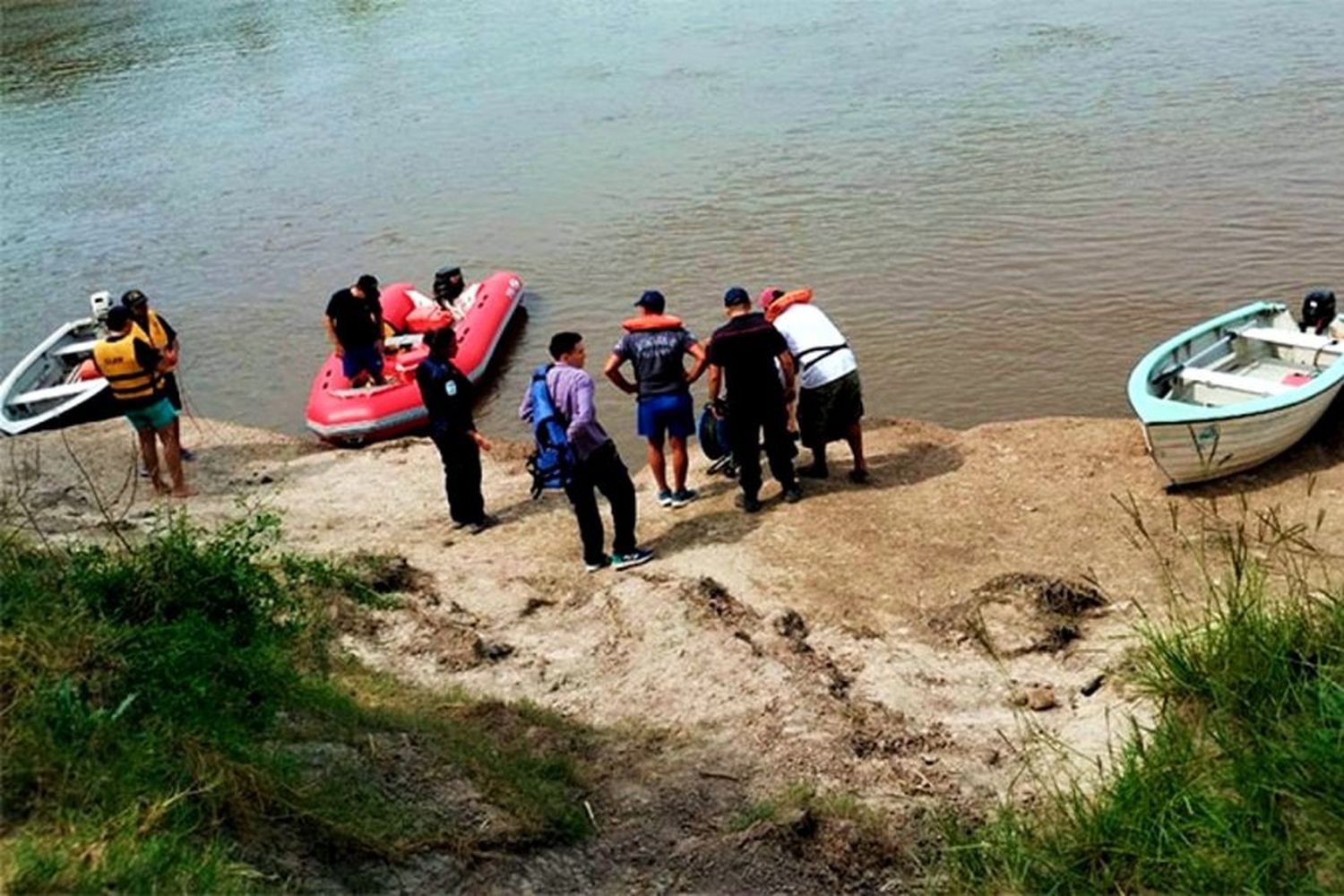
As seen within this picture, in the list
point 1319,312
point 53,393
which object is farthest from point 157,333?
point 1319,312

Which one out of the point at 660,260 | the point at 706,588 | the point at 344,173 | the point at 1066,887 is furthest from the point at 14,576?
the point at 344,173

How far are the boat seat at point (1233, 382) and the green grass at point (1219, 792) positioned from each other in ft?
15.7

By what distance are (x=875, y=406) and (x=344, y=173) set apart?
13868 mm

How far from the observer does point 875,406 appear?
1288cm

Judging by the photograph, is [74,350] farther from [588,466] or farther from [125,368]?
[588,466]

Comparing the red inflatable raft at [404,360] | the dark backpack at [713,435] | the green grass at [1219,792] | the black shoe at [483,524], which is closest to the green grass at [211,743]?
the green grass at [1219,792]

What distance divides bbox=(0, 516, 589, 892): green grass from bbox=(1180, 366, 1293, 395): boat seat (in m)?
6.02

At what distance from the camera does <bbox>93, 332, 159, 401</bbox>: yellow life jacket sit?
10.2 m

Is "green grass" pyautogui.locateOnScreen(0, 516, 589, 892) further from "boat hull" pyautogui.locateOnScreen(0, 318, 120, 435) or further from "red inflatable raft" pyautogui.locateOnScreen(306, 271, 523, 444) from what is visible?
"boat hull" pyautogui.locateOnScreen(0, 318, 120, 435)

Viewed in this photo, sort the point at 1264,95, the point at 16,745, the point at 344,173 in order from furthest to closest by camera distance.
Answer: the point at 344,173 → the point at 1264,95 → the point at 16,745

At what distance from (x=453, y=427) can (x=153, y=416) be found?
2.62 m

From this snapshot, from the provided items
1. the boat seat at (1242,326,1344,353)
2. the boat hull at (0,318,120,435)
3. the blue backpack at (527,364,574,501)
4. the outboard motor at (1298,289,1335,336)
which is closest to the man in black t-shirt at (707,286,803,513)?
the blue backpack at (527,364,574,501)

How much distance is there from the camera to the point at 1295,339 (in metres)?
10.7

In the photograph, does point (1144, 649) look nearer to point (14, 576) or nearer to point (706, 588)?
point (706, 588)
